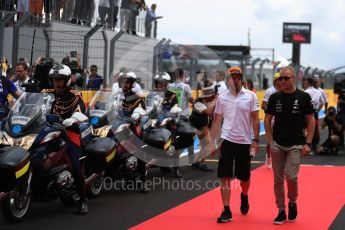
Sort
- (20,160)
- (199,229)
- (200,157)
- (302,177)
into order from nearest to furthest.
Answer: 1. (20,160)
2. (199,229)
3. (302,177)
4. (200,157)

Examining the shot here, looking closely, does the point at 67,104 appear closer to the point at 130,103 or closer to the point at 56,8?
the point at 130,103

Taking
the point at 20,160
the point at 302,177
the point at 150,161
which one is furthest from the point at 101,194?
the point at 302,177

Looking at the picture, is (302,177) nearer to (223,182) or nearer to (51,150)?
(223,182)

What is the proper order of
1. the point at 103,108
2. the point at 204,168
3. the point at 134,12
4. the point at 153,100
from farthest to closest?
1. the point at 134,12
2. the point at 204,168
3. the point at 153,100
4. the point at 103,108

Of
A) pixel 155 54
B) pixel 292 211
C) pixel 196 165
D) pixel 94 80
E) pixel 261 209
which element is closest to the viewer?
pixel 292 211

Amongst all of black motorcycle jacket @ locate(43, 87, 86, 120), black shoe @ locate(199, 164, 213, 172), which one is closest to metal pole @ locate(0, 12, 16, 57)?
black shoe @ locate(199, 164, 213, 172)

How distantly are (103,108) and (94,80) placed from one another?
Answer: 6.18 m

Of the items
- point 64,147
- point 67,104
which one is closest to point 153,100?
point 67,104

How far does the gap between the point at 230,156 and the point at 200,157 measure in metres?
5.38

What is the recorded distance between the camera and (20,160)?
791cm

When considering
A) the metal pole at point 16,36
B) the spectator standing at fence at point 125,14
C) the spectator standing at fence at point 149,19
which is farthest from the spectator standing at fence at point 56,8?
the spectator standing at fence at point 149,19

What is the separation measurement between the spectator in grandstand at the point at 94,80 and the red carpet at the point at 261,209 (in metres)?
5.31

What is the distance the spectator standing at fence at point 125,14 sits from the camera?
2303 centimetres

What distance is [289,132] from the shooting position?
870 centimetres
